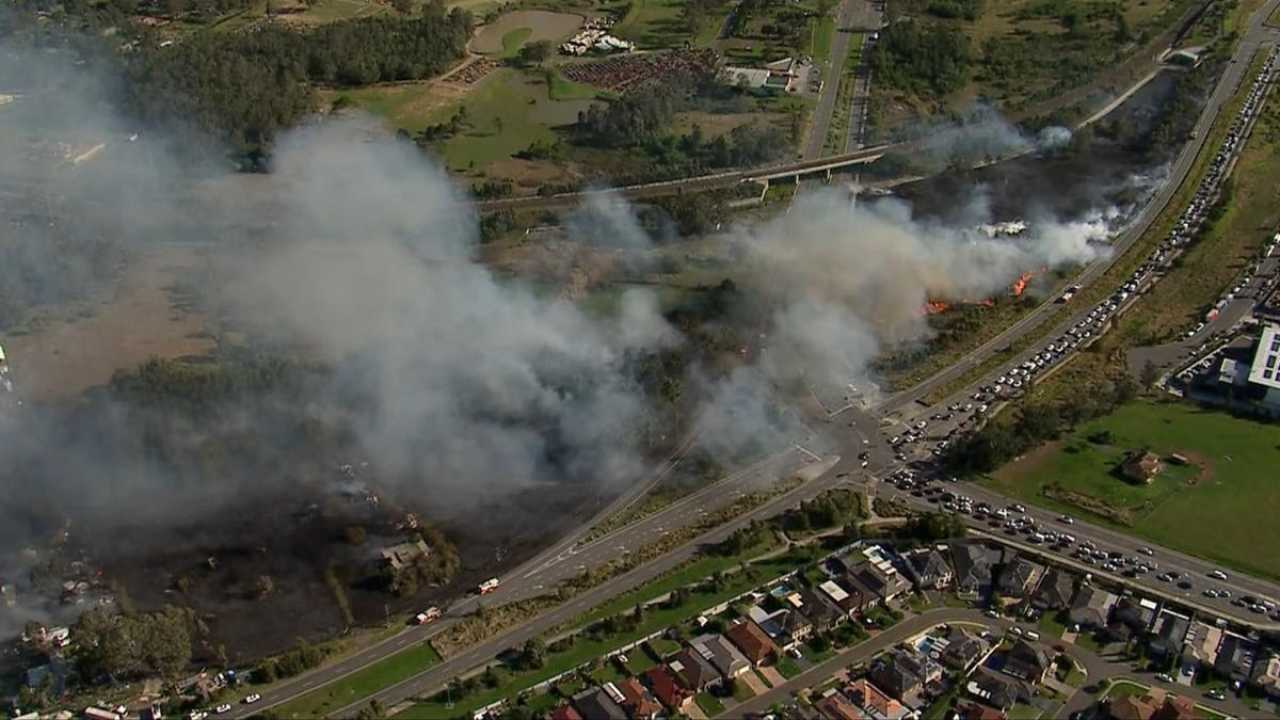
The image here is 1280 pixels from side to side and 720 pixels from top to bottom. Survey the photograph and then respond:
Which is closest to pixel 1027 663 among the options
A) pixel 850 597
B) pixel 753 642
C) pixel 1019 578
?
pixel 1019 578

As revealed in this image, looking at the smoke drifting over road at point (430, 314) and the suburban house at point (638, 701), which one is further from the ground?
the smoke drifting over road at point (430, 314)

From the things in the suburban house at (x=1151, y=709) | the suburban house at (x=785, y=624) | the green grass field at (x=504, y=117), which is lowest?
the suburban house at (x=785, y=624)

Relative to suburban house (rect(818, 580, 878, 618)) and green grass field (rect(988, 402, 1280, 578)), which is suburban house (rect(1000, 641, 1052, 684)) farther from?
green grass field (rect(988, 402, 1280, 578))

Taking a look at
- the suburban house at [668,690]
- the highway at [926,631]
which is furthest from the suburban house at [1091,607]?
the suburban house at [668,690]

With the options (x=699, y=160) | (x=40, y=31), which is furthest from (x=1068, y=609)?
(x=40, y=31)

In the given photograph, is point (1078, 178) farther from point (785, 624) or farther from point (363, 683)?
point (363, 683)

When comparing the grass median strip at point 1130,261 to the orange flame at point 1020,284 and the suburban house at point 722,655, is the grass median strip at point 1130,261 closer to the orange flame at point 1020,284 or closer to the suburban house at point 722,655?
the orange flame at point 1020,284
